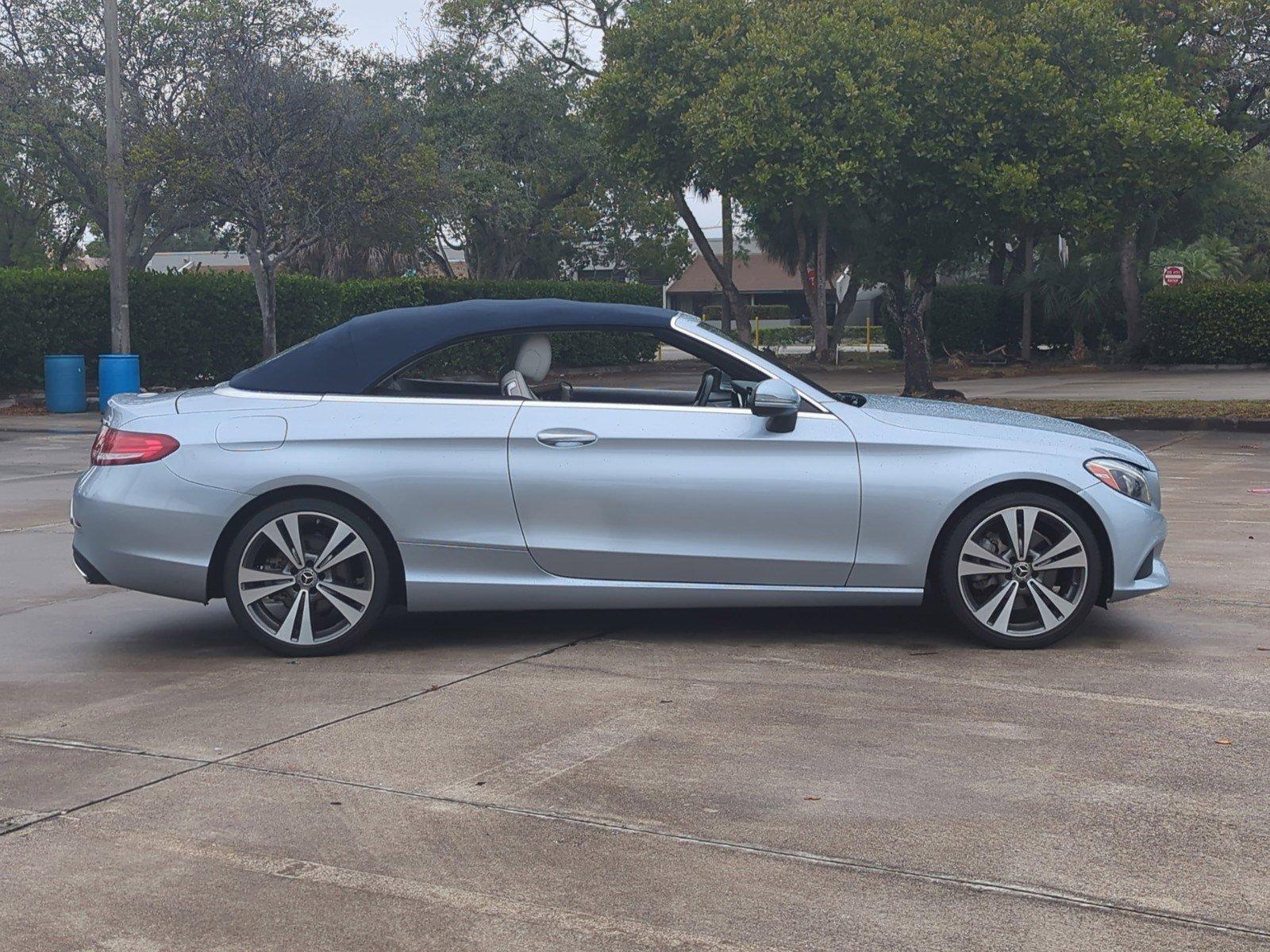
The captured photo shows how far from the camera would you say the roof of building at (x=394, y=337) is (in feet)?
21.4

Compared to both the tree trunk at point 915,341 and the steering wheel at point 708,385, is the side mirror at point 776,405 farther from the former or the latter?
A: the tree trunk at point 915,341

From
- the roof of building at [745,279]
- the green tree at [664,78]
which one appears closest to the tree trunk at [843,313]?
the green tree at [664,78]

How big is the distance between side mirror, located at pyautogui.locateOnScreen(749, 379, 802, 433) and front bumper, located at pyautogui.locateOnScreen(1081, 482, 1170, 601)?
1.30 m

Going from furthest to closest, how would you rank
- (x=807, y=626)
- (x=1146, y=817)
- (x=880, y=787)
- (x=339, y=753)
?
(x=807, y=626) < (x=339, y=753) < (x=880, y=787) < (x=1146, y=817)

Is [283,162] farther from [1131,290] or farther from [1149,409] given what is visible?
[1131,290]

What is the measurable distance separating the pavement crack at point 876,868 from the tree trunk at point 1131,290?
1344 inches

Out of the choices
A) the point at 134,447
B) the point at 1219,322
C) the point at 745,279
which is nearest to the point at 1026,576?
the point at 134,447

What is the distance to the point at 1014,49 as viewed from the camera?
23.0 m

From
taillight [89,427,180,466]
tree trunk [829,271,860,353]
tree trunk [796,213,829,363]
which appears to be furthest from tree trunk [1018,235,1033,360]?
taillight [89,427,180,466]

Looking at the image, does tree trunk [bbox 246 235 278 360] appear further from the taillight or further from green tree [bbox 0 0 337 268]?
the taillight

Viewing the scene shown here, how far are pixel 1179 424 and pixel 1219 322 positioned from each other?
1604 centimetres

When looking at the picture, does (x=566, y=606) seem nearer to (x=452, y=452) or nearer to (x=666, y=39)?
(x=452, y=452)

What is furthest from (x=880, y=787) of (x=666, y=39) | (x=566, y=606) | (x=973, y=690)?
(x=666, y=39)

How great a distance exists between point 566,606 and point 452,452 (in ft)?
2.75
